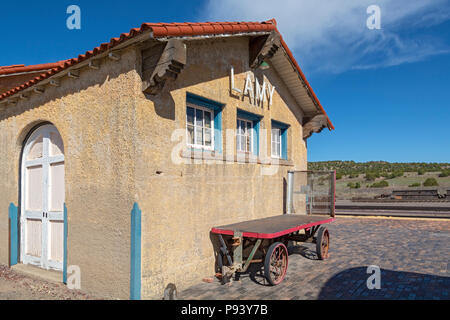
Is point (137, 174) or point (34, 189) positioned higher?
point (137, 174)

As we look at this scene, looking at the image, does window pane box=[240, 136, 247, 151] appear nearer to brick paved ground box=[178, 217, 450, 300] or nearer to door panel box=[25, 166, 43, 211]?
brick paved ground box=[178, 217, 450, 300]

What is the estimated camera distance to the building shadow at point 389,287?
5465mm

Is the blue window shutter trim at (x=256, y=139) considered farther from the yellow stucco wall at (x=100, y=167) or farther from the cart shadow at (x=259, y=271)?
the yellow stucco wall at (x=100, y=167)

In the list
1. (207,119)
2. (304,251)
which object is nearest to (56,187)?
(207,119)

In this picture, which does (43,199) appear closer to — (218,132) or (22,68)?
(218,132)

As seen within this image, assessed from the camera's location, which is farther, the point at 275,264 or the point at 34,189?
the point at 34,189

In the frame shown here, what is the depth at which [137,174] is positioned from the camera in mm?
4957

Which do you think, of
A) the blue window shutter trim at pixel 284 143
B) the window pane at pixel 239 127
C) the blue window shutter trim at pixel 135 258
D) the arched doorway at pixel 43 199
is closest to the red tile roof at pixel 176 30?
the arched doorway at pixel 43 199

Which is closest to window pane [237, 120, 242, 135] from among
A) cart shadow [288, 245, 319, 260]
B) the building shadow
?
cart shadow [288, 245, 319, 260]

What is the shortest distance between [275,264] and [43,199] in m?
5.31

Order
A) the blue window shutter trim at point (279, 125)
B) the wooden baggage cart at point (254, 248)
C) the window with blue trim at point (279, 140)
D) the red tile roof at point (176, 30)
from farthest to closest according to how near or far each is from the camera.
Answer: the window with blue trim at point (279, 140) < the blue window shutter trim at point (279, 125) < the wooden baggage cart at point (254, 248) < the red tile roof at point (176, 30)

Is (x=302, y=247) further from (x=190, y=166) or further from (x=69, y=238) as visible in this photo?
(x=69, y=238)

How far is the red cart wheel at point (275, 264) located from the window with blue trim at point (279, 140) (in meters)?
3.68
